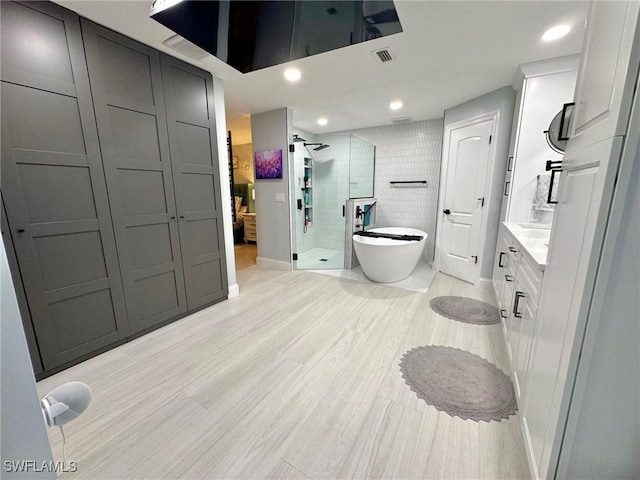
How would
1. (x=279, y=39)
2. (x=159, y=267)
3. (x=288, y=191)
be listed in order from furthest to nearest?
(x=288, y=191) < (x=159, y=267) < (x=279, y=39)

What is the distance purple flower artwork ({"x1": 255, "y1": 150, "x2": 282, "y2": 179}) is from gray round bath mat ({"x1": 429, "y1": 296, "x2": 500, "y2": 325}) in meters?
2.70

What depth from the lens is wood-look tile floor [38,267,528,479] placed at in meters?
1.16

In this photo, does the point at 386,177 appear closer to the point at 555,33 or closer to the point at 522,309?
→ the point at 555,33

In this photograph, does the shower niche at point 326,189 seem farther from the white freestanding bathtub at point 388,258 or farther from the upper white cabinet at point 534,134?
the upper white cabinet at point 534,134

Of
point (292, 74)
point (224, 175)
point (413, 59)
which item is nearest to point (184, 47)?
point (292, 74)

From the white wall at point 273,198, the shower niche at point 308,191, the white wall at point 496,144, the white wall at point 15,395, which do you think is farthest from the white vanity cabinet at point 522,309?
the shower niche at point 308,191

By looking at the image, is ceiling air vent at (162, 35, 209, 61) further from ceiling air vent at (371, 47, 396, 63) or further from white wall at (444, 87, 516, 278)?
white wall at (444, 87, 516, 278)

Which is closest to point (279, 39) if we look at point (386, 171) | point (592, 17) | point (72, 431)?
point (592, 17)

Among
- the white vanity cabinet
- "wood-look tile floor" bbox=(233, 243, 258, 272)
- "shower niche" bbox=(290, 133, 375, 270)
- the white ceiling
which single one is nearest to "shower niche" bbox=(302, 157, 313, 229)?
"shower niche" bbox=(290, 133, 375, 270)

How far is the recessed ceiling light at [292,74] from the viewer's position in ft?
7.77

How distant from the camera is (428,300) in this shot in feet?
9.25

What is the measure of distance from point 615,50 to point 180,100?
2.71 m

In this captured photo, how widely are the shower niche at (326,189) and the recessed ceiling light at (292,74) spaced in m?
1.54

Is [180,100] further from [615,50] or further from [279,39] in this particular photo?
[615,50]
